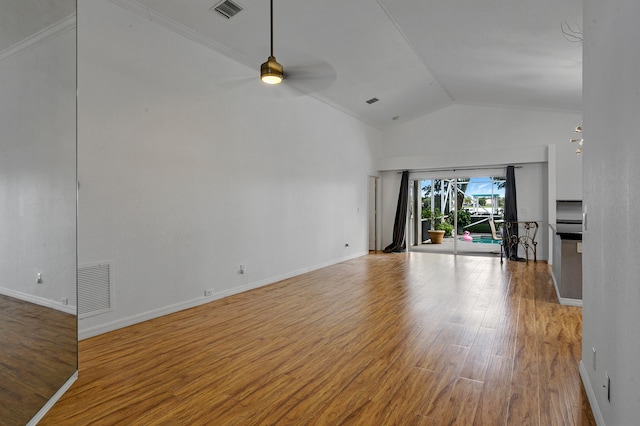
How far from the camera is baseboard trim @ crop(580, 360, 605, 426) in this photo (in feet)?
6.37

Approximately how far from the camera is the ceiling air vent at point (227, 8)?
389 centimetres

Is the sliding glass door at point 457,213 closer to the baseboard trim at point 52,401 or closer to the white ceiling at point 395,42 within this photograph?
the white ceiling at point 395,42

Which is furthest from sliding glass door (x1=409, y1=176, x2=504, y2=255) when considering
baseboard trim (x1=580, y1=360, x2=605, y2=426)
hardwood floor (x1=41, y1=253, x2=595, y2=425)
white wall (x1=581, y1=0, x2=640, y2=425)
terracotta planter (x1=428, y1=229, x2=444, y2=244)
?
white wall (x1=581, y1=0, x2=640, y2=425)

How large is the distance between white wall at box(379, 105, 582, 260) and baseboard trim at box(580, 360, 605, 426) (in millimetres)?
6502

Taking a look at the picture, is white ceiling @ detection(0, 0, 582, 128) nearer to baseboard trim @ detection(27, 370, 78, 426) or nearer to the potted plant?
baseboard trim @ detection(27, 370, 78, 426)

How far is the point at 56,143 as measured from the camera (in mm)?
2357

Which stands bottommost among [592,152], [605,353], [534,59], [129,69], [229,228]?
[605,353]

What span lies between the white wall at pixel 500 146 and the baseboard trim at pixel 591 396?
21.3 ft

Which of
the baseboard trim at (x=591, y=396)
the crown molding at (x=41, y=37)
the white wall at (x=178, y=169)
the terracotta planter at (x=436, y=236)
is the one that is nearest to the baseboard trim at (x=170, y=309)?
the white wall at (x=178, y=169)

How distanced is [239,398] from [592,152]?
2.75 metres

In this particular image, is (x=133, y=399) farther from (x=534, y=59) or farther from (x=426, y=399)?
(x=534, y=59)

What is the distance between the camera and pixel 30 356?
2057 millimetres

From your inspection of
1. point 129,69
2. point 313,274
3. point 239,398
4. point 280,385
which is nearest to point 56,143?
point 129,69

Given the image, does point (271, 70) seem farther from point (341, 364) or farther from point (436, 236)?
point (436, 236)
